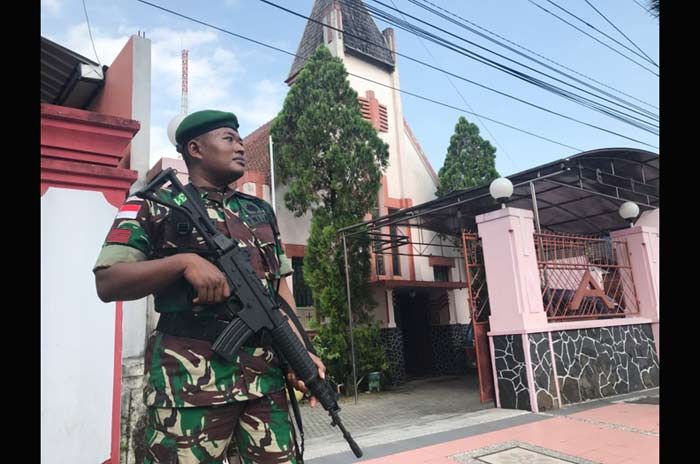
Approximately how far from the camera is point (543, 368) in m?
6.40

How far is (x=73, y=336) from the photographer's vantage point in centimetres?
332

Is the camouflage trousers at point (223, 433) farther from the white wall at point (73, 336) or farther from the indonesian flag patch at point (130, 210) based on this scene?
the white wall at point (73, 336)

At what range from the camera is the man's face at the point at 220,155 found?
184 cm

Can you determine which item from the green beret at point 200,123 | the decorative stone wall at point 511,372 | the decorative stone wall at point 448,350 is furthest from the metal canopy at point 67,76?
the decorative stone wall at point 448,350

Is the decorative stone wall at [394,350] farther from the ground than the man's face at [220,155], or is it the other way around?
the man's face at [220,155]

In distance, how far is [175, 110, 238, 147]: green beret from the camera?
72.7 inches

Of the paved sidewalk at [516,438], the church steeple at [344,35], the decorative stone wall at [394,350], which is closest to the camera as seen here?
the paved sidewalk at [516,438]

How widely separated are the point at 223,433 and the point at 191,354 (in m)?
0.28

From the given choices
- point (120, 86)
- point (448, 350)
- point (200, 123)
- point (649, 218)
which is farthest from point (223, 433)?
point (448, 350)

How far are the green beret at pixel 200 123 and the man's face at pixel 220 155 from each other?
0.02m

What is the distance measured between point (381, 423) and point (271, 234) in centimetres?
543

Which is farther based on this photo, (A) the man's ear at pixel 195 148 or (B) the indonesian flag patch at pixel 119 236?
(A) the man's ear at pixel 195 148
